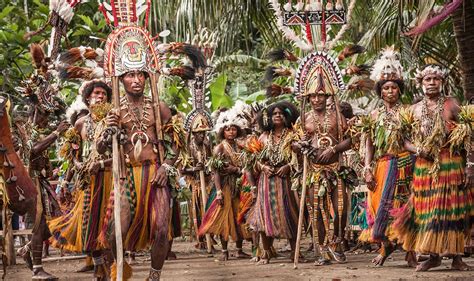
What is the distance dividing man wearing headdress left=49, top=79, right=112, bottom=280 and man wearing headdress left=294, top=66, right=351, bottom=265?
2.33 metres

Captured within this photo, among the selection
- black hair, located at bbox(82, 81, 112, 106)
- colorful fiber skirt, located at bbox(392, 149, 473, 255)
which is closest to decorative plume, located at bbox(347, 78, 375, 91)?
colorful fiber skirt, located at bbox(392, 149, 473, 255)

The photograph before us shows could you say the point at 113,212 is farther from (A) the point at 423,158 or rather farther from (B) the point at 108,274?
(A) the point at 423,158

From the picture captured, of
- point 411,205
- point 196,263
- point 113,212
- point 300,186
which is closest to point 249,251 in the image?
point 196,263

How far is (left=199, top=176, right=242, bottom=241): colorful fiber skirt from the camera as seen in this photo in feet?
41.0

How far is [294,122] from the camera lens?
1142cm

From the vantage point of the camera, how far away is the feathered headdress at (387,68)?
10203 millimetres

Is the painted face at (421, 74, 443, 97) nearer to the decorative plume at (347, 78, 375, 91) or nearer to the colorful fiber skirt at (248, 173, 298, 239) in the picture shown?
the decorative plume at (347, 78, 375, 91)

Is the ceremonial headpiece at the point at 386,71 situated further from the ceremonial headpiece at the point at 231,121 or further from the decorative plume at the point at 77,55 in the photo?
the decorative plume at the point at 77,55

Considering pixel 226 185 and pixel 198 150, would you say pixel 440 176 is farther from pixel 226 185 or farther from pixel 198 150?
pixel 198 150

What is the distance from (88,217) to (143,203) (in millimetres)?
1139

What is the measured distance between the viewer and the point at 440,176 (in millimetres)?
9312

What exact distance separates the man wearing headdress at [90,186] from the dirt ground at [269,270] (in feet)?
2.66

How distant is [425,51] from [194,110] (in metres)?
3.55

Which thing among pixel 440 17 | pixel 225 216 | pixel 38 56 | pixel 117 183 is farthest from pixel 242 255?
pixel 117 183
